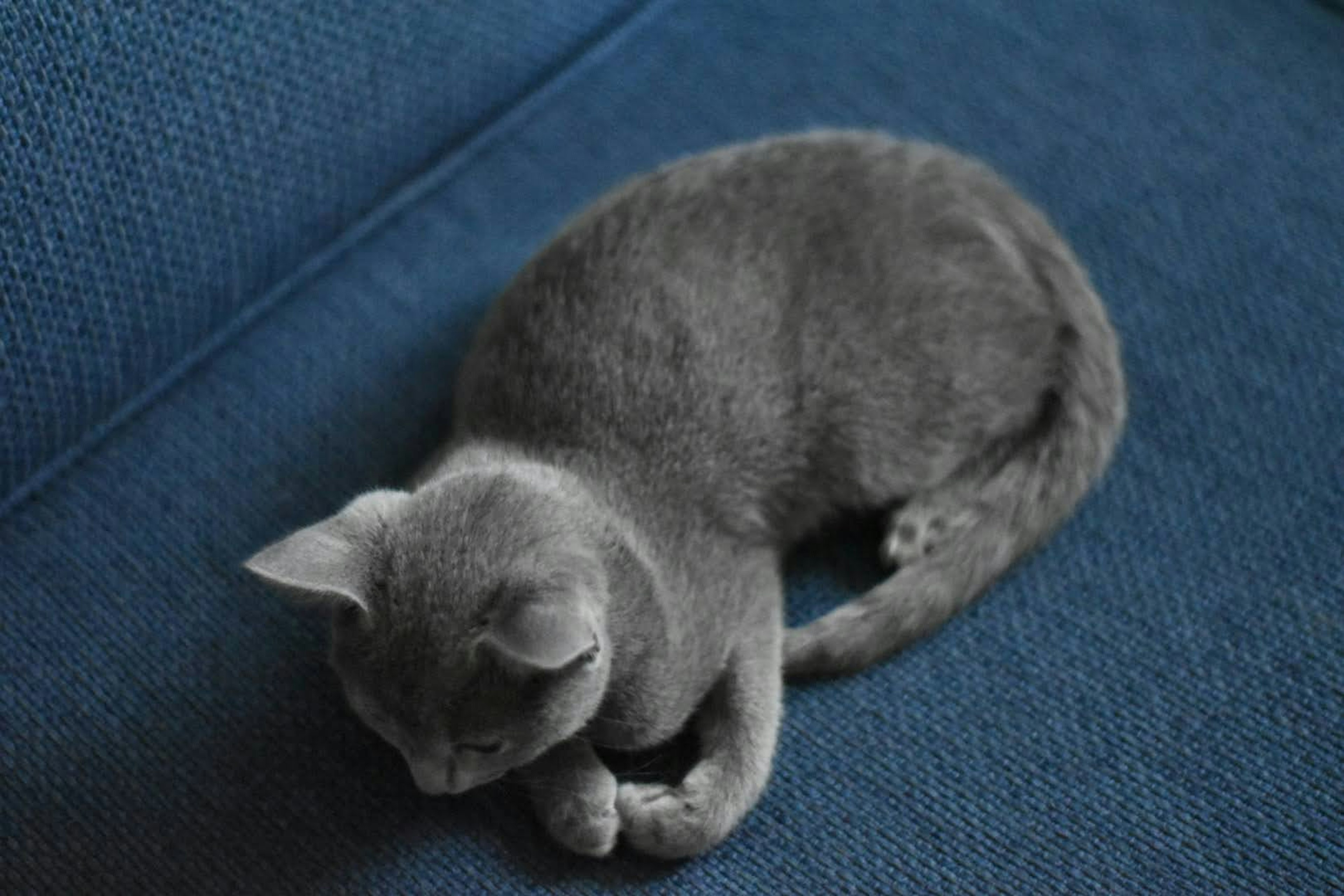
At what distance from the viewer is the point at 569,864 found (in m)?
1.28

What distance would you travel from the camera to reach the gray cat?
47.1 inches

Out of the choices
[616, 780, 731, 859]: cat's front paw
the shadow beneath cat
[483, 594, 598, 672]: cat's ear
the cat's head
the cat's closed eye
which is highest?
[483, 594, 598, 672]: cat's ear

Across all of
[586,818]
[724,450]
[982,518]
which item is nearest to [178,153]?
[724,450]

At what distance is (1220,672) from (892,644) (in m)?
0.34

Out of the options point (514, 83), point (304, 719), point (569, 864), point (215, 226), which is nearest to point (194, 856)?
point (304, 719)

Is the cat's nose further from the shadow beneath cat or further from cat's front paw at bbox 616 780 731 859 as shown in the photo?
the shadow beneath cat

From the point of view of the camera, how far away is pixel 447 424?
5.31 feet

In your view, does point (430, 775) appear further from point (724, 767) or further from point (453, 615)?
point (724, 767)

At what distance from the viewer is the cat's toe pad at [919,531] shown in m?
1.47

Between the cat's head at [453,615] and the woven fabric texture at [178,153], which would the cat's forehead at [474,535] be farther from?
the woven fabric texture at [178,153]

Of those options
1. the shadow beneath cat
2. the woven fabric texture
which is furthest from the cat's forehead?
the woven fabric texture

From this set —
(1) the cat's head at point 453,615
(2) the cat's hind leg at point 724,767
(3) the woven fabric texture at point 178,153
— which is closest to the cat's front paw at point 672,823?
(2) the cat's hind leg at point 724,767

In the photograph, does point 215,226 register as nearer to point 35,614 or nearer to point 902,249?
point 35,614

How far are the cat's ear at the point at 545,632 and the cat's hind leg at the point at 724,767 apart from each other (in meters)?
0.27
